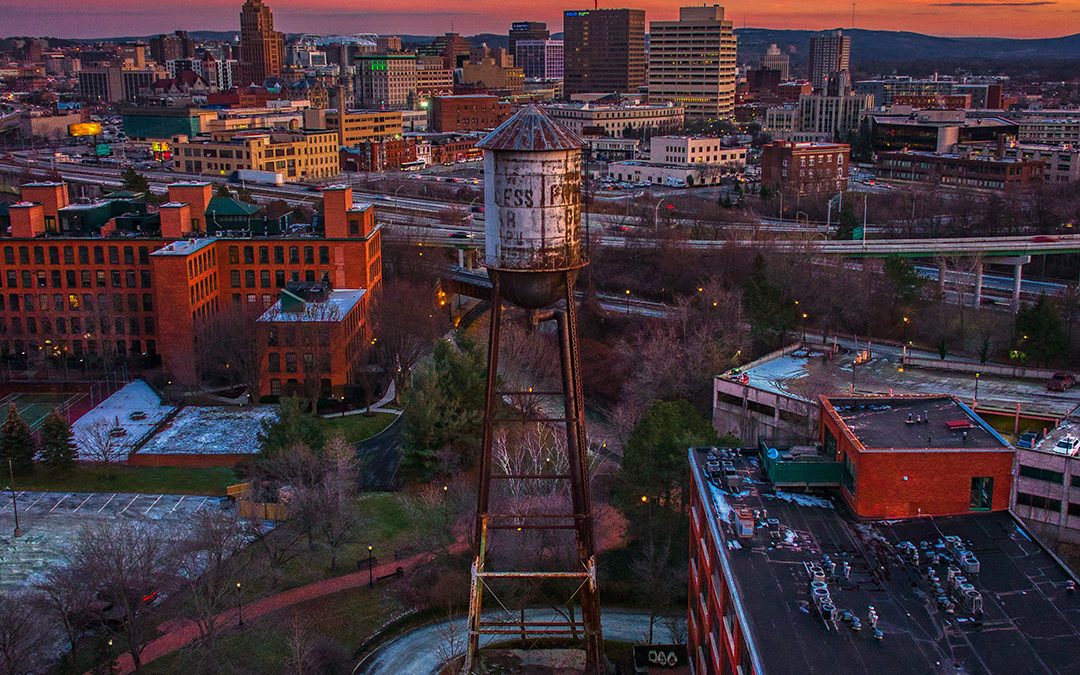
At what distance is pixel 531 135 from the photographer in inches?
1049

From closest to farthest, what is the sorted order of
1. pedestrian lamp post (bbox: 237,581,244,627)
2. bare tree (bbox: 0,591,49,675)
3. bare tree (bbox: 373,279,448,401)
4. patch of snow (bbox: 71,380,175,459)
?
bare tree (bbox: 0,591,49,675) < pedestrian lamp post (bbox: 237,581,244,627) < patch of snow (bbox: 71,380,175,459) < bare tree (bbox: 373,279,448,401)

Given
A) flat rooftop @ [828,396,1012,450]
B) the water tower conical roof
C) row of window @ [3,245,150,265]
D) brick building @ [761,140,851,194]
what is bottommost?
flat rooftop @ [828,396,1012,450]

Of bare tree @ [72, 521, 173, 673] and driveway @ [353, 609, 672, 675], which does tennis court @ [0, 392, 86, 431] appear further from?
driveway @ [353, 609, 672, 675]

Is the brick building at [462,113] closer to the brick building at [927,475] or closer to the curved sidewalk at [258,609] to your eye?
the curved sidewalk at [258,609]

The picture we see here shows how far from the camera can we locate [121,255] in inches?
2522

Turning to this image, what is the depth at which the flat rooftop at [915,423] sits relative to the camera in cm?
2769

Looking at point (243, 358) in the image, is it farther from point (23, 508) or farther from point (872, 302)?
point (872, 302)

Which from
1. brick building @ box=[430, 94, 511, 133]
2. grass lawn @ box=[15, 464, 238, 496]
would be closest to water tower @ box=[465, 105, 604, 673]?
grass lawn @ box=[15, 464, 238, 496]

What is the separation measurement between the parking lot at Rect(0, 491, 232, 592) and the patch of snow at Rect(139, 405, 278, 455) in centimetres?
476

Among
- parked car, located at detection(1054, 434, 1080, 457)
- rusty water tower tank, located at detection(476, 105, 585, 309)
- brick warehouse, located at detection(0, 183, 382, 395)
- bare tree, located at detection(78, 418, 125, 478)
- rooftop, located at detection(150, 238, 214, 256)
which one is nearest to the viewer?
rusty water tower tank, located at detection(476, 105, 585, 309)

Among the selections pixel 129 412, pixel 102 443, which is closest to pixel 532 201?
pixel 102 443

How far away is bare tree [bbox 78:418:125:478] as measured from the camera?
45.9 m

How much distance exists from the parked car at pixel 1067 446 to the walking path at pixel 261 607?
23150mm

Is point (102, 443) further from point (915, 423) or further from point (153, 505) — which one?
point (915, 423)
